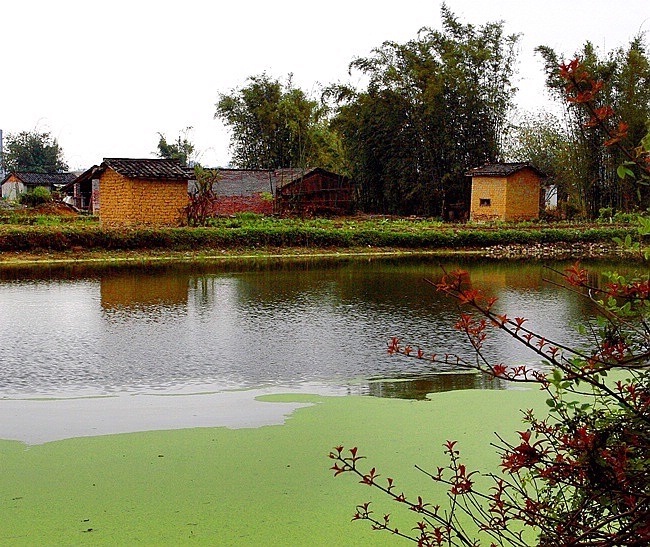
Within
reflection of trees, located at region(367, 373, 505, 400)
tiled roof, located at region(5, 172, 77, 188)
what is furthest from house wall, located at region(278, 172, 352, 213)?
reflection of trees, located at region(367, 373, 505, 400)

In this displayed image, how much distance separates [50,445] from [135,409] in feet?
3.31

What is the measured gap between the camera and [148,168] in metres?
23.8

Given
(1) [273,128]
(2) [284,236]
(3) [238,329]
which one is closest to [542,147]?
(1) [273,128]

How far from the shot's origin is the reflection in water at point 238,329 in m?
7.03

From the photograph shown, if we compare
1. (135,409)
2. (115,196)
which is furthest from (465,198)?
(135,409)

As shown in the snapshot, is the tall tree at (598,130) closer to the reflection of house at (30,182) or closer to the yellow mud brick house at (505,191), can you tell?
the yellow mud brick house at (505,191)

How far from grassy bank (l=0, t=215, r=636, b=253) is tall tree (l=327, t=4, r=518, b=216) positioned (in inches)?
266

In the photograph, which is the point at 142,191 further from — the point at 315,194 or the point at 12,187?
the point at 12,187

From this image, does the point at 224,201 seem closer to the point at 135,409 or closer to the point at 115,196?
the point at 115,196

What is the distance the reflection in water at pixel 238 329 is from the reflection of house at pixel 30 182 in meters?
33.8

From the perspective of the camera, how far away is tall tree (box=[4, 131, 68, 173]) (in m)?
58.7

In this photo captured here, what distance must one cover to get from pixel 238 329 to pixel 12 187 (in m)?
43.6

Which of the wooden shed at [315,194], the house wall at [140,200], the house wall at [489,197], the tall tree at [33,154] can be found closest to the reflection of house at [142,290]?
the house wall at [140,200]

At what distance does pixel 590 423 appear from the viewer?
2574 mm
